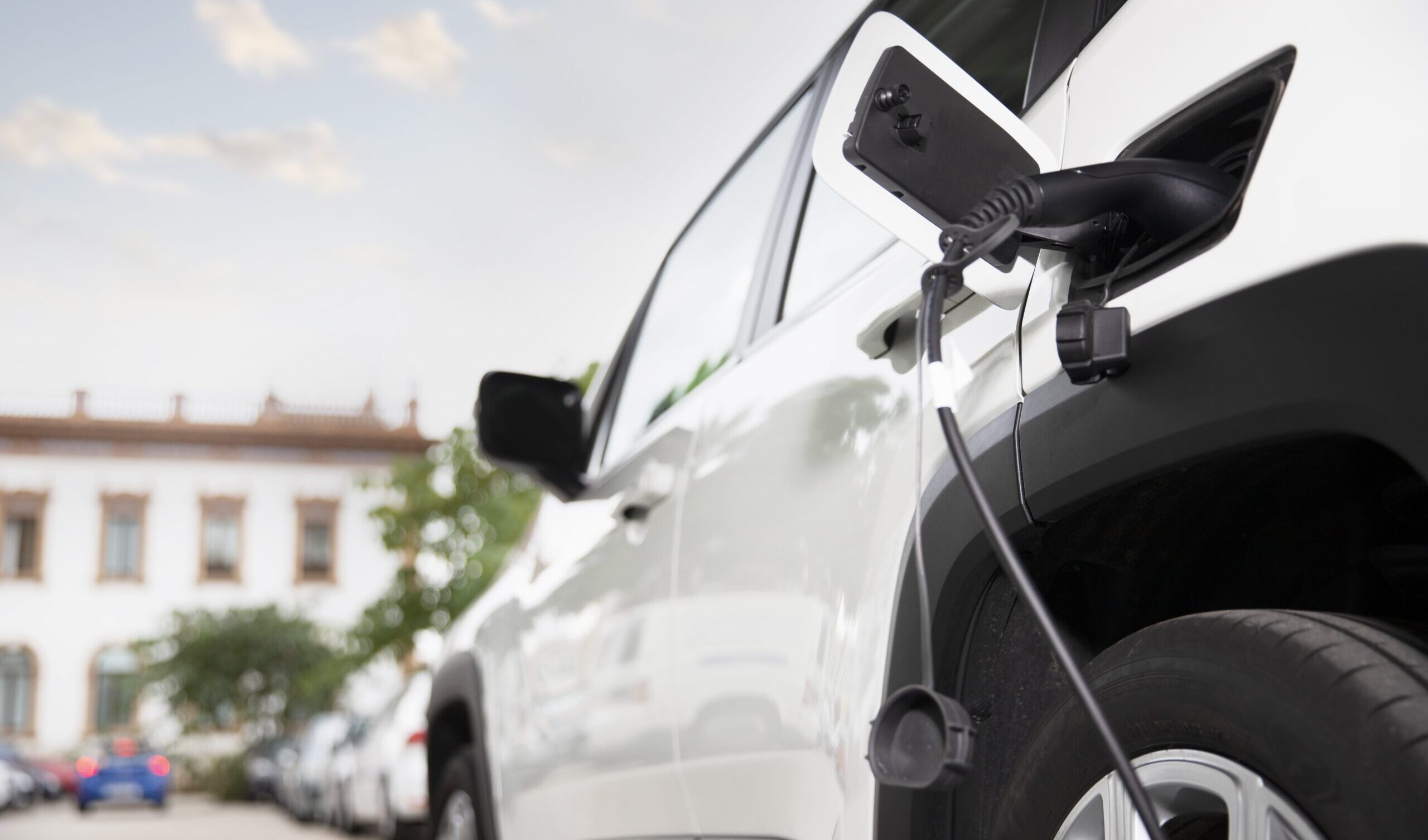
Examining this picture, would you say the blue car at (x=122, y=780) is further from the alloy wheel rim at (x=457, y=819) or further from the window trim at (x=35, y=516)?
the alloy wheel rim at (x=457, y=819)

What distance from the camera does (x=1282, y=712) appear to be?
987mm

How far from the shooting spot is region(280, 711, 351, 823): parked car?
1631 cm

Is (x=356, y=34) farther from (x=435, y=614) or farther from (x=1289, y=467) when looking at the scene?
(x=1289, y=467)

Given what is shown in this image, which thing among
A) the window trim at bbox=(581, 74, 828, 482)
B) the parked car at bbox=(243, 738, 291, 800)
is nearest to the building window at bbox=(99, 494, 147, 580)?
the parked car at bbox=(243, 738, 291, 800)

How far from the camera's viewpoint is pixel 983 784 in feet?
4.64

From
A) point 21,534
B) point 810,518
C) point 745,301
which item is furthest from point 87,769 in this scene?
point 810,518

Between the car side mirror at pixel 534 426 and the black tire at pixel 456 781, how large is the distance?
2.81 feet

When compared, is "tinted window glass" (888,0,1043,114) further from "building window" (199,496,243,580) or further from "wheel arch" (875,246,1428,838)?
"building window" (199,496,243,580)

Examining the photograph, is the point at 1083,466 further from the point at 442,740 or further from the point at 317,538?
the point at 317,538

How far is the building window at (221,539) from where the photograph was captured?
38.7m

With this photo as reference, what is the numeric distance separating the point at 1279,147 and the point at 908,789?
2.35 ft

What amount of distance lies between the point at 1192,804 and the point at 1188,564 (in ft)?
1.11

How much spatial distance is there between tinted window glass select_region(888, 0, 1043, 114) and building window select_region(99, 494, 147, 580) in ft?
131

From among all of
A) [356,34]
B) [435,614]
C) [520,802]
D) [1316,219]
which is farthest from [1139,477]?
[356,34]
